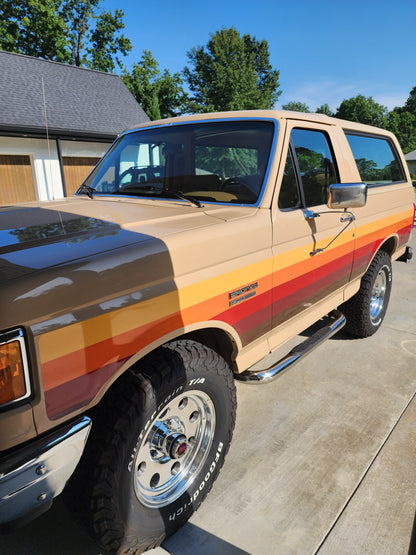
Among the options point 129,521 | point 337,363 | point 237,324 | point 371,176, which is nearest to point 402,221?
point 371,176

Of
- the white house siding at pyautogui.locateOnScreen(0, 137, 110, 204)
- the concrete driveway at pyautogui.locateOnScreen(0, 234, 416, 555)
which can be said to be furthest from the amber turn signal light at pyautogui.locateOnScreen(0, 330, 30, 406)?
the white house siding at pyautogui.locateOnScreen(0, 137, 110, 204)

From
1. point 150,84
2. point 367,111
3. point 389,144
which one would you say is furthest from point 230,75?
point 367,111

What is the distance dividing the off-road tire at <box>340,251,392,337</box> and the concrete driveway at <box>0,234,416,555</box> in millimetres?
554

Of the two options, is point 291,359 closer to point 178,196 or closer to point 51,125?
point 178,196

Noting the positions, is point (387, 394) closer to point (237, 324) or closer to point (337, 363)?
point (337, 363)

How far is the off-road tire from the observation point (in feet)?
13.3

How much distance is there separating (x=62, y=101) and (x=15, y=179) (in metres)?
4.53

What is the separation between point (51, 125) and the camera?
45.1ft

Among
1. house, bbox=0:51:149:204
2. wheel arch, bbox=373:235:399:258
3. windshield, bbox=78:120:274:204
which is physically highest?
house, bbox=0:51:149:204

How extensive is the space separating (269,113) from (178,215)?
1.09m

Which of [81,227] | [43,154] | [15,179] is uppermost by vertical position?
[43,154]

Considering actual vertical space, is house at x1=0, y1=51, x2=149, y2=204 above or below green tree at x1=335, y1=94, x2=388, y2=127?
below

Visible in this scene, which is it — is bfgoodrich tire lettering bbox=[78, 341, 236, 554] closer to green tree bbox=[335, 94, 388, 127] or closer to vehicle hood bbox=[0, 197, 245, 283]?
vehicle hood bbox=[0, 197, 245, 283]

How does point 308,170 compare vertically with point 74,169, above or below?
below
